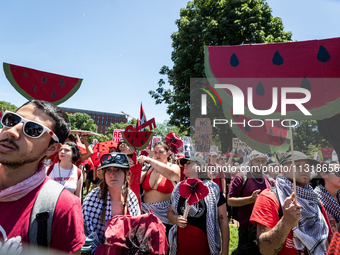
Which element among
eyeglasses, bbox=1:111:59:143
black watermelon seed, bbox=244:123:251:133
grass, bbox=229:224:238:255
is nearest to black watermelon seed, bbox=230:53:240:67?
black watermelon seed, bbox=244:123:251:133

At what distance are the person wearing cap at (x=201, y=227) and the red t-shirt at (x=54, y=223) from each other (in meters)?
1.37

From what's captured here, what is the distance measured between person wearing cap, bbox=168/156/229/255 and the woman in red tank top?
0.33 metres

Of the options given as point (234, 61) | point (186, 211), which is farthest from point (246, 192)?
point (234, 61)

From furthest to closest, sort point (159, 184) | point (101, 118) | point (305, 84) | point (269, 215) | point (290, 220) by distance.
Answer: point (101, 118) < point (159, 184) < point (305, 84) < point (269, 215) < point (290, 220)

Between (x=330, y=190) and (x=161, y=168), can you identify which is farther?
(x=330, y=190)

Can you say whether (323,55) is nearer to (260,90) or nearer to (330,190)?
(260,90)

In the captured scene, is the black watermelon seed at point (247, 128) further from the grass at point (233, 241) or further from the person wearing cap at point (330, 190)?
the grass at point (233, 241)

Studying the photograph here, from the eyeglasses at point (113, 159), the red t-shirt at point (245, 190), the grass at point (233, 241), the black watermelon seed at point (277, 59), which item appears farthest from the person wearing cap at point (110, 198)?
the grass at point (233, 241)

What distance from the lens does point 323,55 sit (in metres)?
2.33

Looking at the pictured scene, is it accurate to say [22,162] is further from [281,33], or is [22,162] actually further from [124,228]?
[281,33]

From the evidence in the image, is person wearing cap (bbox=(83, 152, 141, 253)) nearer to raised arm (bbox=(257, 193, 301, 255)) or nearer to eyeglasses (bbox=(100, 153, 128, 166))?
eyeglasses (bbox=(100, 153, 128, 166))

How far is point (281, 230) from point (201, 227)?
0.99 m

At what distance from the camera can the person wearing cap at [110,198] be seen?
187 centimetres

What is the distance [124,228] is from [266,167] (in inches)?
98.9
